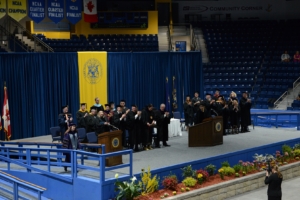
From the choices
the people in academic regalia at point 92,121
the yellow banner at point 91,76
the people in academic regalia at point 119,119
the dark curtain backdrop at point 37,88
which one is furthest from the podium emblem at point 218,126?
the dark curtain backdrop at point 37,88

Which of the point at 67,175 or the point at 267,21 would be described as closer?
the point at 67,175

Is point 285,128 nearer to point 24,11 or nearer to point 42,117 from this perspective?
point 42,117

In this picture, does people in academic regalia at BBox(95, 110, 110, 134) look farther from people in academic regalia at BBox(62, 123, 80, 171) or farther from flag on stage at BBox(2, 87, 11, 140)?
flag on stage at BBox(2, 87, 11, 140)

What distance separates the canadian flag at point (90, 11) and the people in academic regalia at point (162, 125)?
478 inches

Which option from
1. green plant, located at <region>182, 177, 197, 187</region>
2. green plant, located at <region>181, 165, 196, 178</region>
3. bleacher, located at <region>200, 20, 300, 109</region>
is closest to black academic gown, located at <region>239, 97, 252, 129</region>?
green plant, located at <region>181, 165, 196, 178</region>

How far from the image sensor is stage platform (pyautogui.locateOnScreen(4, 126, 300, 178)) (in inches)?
564

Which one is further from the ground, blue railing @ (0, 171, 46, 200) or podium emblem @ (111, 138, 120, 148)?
podium emblem @ (111, 138, 120, 148)

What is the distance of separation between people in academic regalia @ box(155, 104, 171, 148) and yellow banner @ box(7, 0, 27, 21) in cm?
767

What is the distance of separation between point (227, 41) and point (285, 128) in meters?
10.9

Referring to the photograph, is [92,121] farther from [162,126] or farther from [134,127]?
[162,126]

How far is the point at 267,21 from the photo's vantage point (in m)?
32.7

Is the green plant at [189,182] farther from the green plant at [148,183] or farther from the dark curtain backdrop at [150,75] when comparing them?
the dark curtain backdrop at [150,75]

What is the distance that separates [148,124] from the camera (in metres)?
16.5

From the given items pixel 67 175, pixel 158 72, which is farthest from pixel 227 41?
pixel 67 175
